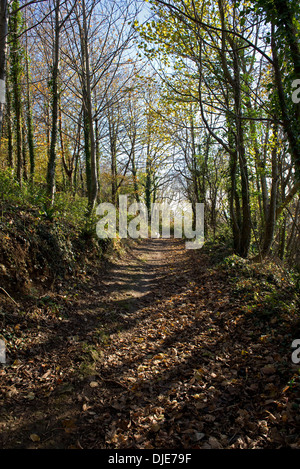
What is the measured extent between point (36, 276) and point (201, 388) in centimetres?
371

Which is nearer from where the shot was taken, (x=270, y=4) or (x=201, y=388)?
Answer: (x=201, y=388)

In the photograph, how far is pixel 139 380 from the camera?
3.56 m

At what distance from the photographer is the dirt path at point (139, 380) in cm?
259

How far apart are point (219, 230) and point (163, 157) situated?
11129 millimetres

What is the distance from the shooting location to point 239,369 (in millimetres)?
3574

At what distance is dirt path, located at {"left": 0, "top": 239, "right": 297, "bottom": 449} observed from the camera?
102 inches
